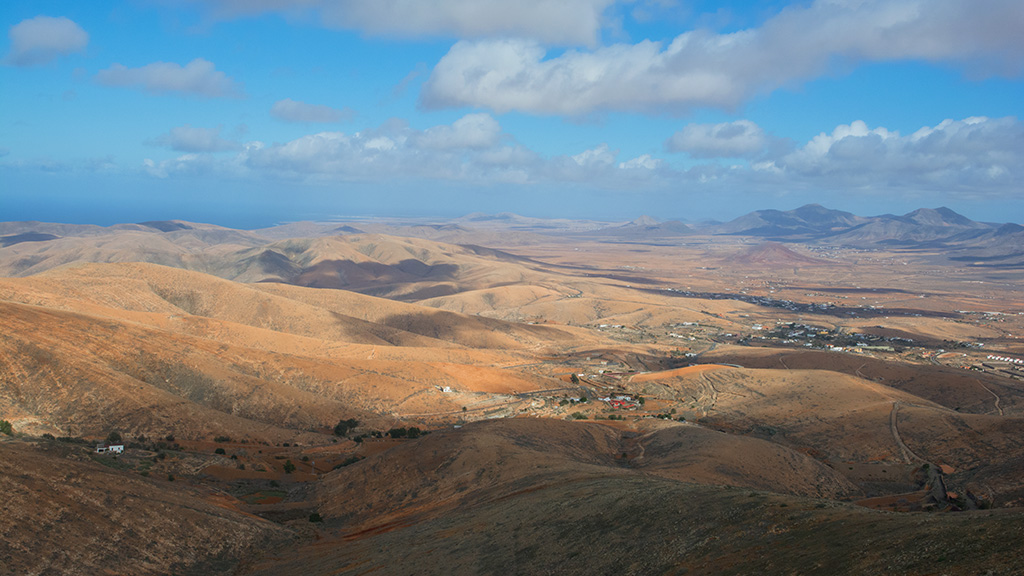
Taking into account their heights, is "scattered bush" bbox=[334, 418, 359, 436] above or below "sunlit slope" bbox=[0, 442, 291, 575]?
below

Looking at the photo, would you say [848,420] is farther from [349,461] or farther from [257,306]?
[257,306]

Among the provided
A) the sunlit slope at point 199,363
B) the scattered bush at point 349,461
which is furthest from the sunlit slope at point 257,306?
the scattered bush at point 349,461

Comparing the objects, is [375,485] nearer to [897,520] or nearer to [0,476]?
[0,476]

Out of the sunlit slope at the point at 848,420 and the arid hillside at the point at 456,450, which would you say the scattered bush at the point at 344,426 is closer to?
the arid hillside at the point at 456,450

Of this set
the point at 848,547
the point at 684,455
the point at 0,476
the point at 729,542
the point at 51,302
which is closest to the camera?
the point at 848,547

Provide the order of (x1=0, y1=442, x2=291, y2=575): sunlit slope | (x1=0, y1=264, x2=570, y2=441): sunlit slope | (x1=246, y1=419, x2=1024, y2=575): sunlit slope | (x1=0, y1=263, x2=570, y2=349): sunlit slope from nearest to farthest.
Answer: (x1=246, y1=419, x2=1024, y2=575): sunlit slope, (x1=0, y1=442, x2=291, y2=575): sunlit slope, (x1=0, y1=264, x2=570, y2=441): sunlit slope, (x1=0, y1=263, x2=570, y2=349): sunlit slope

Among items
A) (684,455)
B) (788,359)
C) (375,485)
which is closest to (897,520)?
(684,455)

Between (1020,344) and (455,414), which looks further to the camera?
(1020,344)

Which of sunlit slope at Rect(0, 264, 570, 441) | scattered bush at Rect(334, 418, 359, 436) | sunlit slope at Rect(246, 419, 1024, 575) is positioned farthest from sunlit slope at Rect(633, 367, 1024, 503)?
scattered bush at Rect(334, 418, 359, 436)

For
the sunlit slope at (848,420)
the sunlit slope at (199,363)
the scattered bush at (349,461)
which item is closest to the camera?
the scattered bush at (349,461)

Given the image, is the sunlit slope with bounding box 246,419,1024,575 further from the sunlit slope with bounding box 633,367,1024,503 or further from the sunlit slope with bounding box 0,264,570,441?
the sunlit slope with bounding box 0,264,570,441

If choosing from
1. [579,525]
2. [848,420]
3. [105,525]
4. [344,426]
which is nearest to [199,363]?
[344,426]
